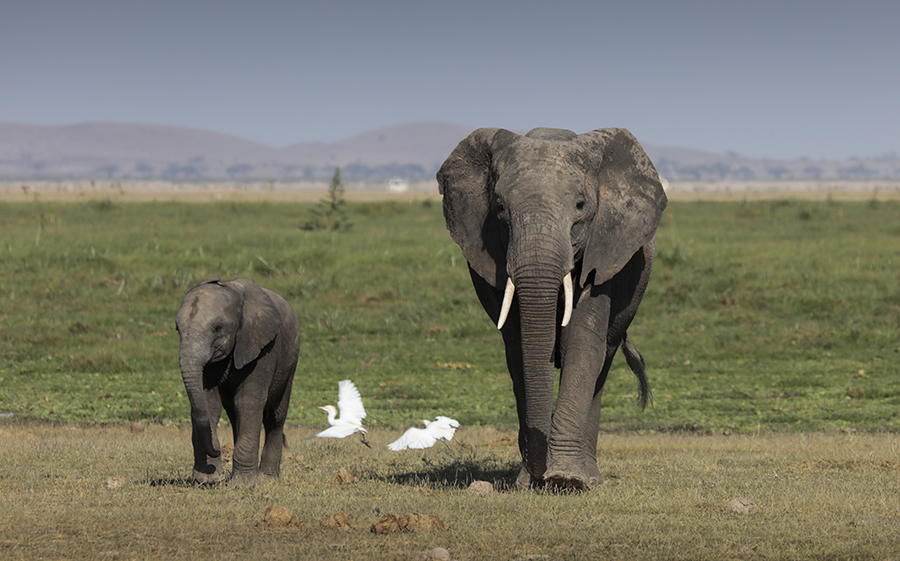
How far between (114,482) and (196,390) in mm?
1373

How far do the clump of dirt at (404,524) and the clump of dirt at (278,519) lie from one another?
0.58 metres

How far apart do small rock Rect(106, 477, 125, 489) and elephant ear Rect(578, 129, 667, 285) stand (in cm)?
453

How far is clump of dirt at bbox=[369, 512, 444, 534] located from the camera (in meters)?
7.17

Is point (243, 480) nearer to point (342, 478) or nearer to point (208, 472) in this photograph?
point (208, 472)

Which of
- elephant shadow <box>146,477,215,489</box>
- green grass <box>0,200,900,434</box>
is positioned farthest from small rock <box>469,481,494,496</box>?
green grass <box>0,200,900,434</box>

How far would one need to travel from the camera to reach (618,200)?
9.23 metres

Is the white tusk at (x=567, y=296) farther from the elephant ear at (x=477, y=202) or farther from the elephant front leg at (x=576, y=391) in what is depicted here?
the elephant ear at (x=477, y=202)

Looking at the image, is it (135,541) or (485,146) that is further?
(485,146)

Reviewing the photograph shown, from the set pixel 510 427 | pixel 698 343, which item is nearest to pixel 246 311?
pixel 510 427

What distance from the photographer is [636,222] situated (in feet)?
30.2

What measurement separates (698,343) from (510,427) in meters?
7.46

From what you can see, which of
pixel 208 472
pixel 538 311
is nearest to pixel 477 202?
pixel 538 311

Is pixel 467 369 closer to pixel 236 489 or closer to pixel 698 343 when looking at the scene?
pixel 698 343

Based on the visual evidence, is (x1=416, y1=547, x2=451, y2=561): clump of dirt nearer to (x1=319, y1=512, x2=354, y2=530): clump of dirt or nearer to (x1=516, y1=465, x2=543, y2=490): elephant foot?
(x1=319, y1=512, x2=354, y2=530): clump of dirt
